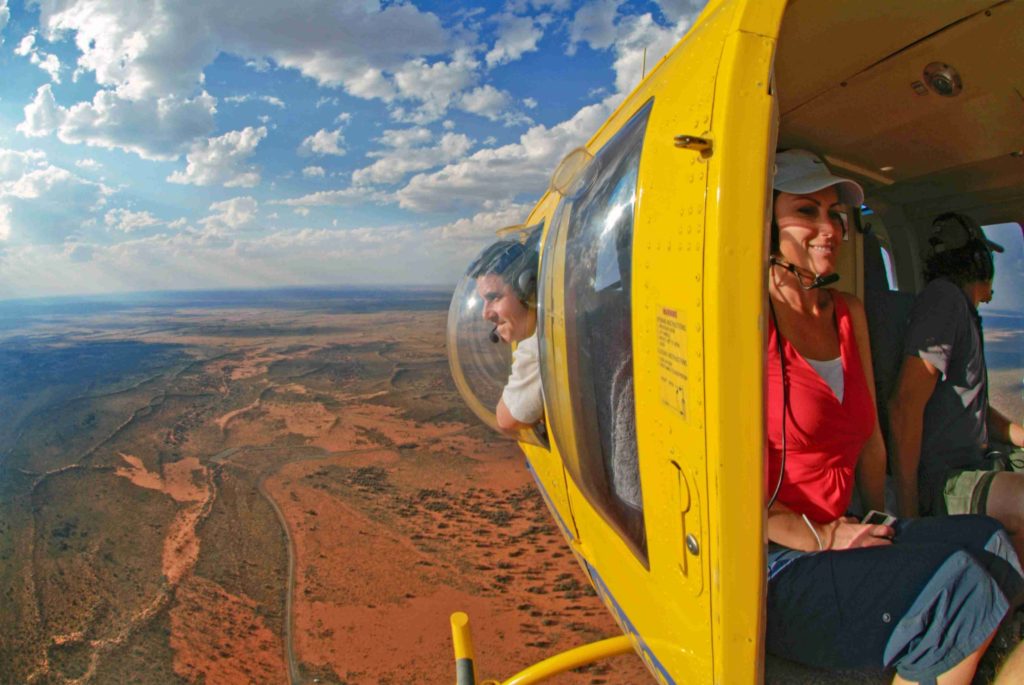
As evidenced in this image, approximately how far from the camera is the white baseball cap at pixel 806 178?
1869 millimetres

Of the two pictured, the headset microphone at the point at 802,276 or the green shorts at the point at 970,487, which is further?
the green shorts at the point at 970,487

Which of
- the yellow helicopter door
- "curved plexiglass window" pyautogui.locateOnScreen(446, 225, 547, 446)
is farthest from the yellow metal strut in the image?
"curved plexiglass window" pyautogui.locateOnScreen(446, 225, 547, 446)

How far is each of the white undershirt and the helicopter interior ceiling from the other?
989mm

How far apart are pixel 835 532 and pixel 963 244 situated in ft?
6.99

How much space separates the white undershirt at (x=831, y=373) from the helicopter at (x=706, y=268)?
668 mm

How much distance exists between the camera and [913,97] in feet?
7.89

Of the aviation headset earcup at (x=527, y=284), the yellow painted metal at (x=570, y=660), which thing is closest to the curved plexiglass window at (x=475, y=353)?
the aviation headset earcup at (x=527, y=284)

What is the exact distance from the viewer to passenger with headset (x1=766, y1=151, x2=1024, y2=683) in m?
1.54

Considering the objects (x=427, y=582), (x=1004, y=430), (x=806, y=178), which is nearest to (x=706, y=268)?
(x=806, y=178)

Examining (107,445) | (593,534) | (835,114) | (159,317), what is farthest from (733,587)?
(159,317)

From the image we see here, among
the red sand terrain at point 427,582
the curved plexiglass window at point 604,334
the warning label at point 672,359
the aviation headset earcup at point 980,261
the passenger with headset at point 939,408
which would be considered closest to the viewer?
the warning label at point 672,359

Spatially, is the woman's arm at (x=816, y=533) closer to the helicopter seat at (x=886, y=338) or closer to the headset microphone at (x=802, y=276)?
the headset microphone at (x=802, y=276)

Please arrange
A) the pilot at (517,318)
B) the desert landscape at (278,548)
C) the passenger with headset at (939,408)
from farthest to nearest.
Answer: the desert landscape at (278,548), the pilot at (517,318), the passenger with headset at (939,408)

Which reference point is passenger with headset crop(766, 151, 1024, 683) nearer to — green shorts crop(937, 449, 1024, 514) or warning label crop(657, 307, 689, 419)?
warning label crop(657, 307, 689, 419)
